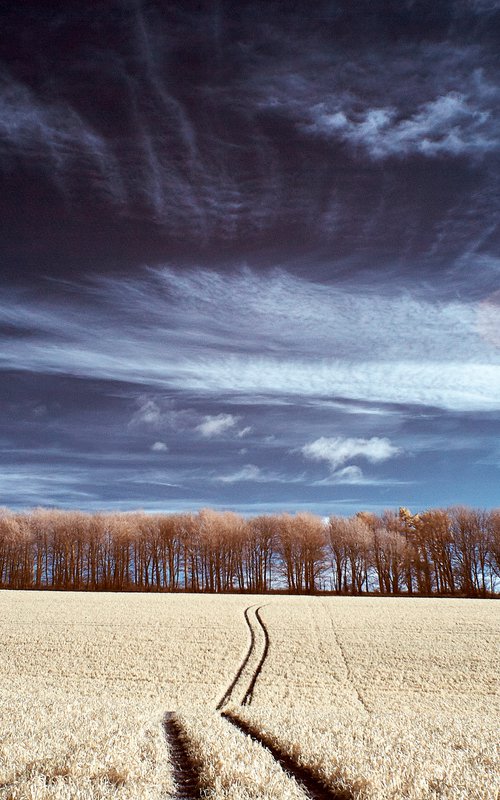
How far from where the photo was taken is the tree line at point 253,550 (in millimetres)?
95438

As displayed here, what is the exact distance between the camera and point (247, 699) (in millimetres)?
22750

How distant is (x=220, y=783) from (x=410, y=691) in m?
21.7

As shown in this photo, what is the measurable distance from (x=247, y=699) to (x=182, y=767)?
52.8ft

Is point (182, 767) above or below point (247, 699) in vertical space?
above

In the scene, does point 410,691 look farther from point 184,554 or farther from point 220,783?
point 184,554

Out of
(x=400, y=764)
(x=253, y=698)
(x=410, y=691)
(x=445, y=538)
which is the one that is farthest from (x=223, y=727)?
(x=445, y=538)

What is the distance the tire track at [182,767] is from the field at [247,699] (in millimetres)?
60

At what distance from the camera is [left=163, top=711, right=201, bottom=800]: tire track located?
278 inches

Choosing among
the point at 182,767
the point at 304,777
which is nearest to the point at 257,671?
the point at 182,767

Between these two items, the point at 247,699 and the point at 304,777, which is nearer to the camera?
the point at 304,777

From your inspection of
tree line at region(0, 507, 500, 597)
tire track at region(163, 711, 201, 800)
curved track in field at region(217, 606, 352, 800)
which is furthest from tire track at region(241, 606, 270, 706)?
tree line at region(0, 507, 500, 597)

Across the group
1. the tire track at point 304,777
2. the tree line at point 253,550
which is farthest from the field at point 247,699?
the tree line at point 253,550

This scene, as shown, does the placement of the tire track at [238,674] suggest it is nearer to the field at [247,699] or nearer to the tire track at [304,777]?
the field at [247,699]

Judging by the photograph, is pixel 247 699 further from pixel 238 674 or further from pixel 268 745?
pixel 268 745
